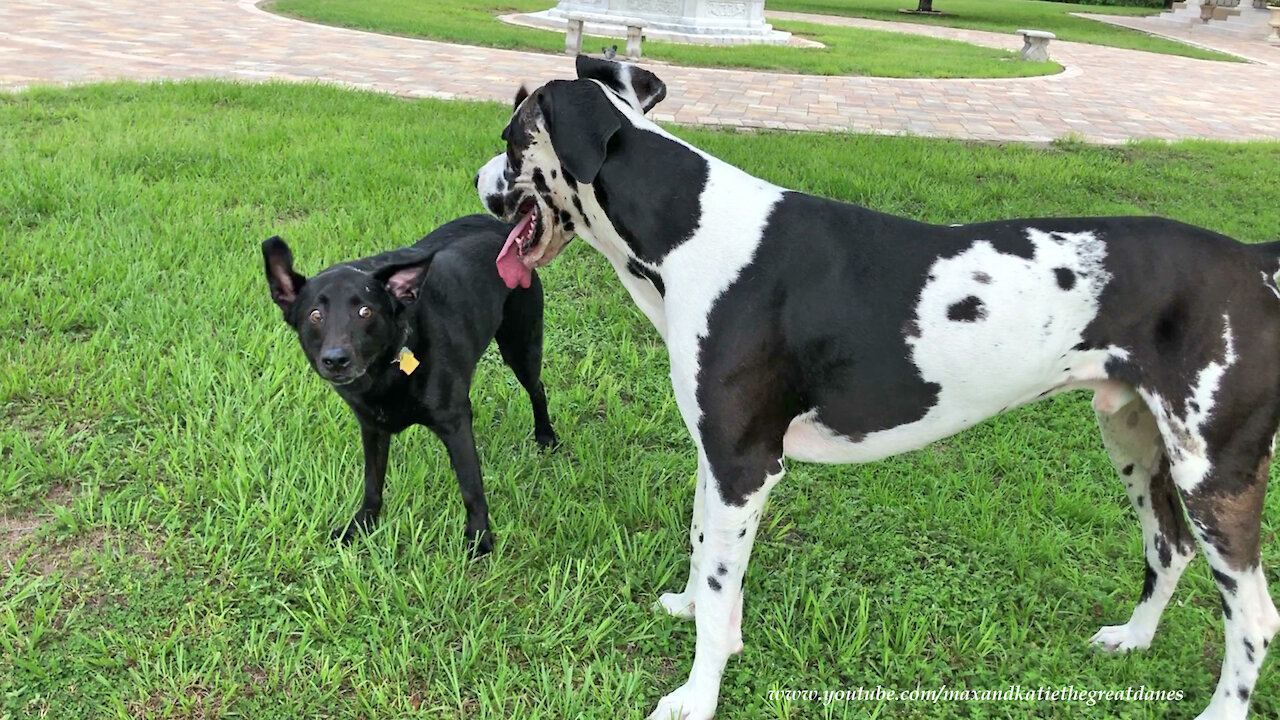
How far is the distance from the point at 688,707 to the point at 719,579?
414mm

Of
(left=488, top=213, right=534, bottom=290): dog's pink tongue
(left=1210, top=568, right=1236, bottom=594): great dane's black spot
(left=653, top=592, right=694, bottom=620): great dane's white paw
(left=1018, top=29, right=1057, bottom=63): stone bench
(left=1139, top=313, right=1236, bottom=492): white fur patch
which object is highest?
(left=1018, top=29, right=1057, bottom=63): stone bench

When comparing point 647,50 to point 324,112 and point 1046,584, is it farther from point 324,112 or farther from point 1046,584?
point 1046,584

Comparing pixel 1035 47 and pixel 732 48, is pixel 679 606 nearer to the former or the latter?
pixel 732 48

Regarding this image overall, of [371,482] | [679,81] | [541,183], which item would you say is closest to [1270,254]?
[541,183]

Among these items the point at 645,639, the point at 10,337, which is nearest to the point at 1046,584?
the point at 645,639

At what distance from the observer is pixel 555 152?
7.85ft

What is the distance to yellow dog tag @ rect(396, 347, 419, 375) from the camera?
117 inches

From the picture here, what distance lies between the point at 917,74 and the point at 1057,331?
13251 mm

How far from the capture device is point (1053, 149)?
9000mm

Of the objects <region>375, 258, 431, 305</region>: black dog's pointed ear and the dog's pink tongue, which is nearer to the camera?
the dog's pink tongue

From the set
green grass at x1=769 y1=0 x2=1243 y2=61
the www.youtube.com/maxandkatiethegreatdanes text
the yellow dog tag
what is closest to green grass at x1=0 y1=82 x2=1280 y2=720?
the www.youtube.com/maxandkatiethegreatdanes text

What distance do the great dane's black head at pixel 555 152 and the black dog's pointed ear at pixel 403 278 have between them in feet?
1.05

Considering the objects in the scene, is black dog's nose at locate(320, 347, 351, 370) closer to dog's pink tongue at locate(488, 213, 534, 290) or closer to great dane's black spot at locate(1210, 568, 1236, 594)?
dog's pink tongue at locate(488, 213, 534, 290)

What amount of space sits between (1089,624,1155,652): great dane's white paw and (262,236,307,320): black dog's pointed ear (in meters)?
2.93
